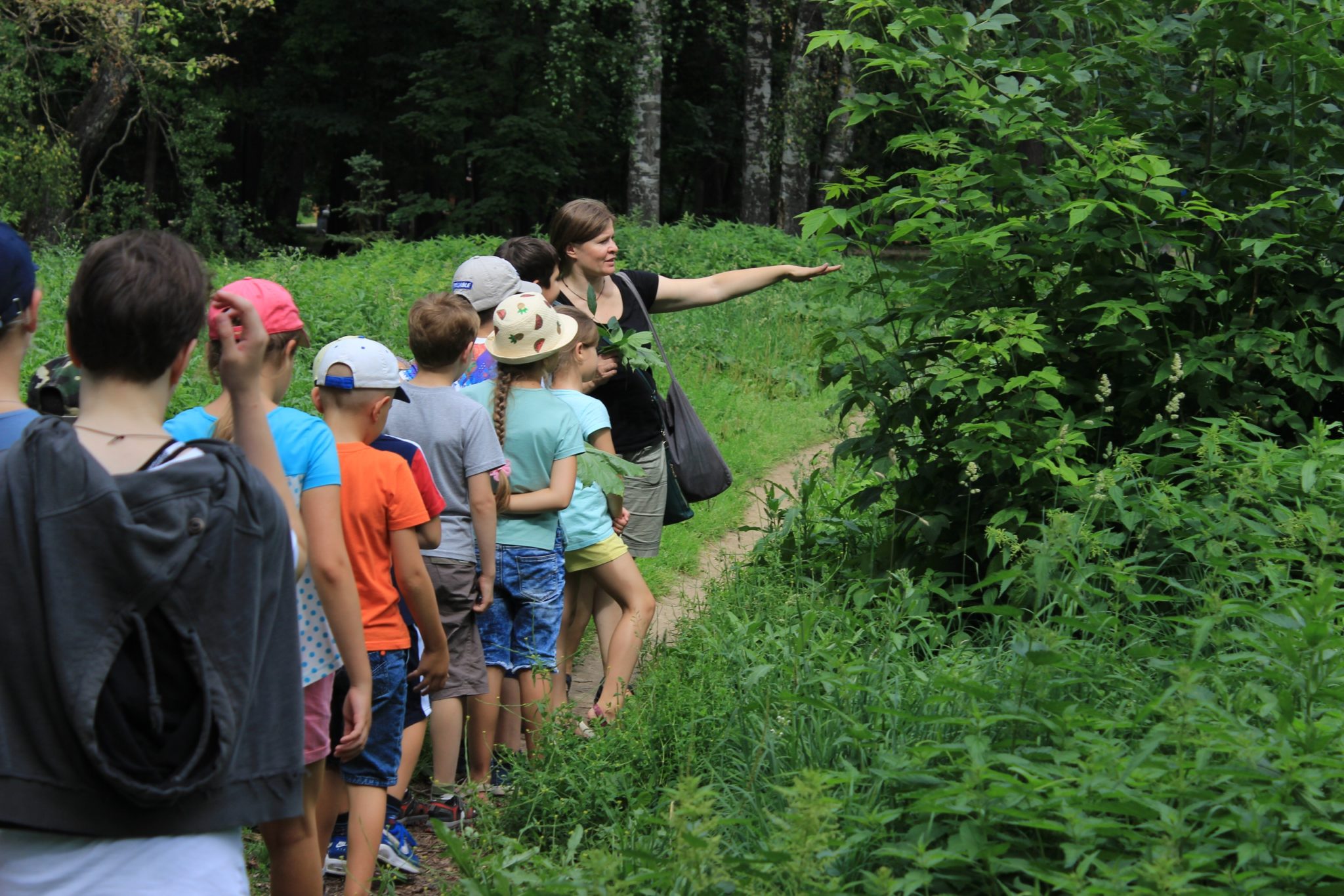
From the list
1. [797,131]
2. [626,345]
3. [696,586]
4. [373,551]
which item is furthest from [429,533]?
[797,131]

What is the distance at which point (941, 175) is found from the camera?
4977 millimetres

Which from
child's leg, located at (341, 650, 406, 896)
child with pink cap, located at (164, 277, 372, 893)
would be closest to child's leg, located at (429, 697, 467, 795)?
child's leg, located at (341, 650, 406, 896)

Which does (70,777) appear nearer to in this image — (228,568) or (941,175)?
(228,568)

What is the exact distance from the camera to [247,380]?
2.35m

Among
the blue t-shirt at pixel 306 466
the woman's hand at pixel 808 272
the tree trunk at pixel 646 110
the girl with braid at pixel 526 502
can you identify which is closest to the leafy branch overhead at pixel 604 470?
the girl with braid at pixel 526 502

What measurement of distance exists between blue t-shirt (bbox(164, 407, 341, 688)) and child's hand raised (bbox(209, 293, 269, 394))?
67 cm

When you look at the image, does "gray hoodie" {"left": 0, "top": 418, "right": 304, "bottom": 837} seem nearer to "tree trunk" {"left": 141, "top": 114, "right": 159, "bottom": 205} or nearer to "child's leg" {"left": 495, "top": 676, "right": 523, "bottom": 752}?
"child's leg" {"left": 495, "top": 676, "right": 523, "bottom": 752}

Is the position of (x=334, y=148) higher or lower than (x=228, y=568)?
higher

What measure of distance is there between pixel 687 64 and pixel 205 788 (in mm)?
36179

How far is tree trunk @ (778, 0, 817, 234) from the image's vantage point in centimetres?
2423

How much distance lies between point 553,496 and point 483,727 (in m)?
0.88

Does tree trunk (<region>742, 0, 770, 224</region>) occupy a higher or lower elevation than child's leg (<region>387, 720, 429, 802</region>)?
higher

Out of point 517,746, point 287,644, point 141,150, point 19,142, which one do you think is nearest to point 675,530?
point 517,746

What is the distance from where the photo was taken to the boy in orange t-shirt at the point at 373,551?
3557 mm
